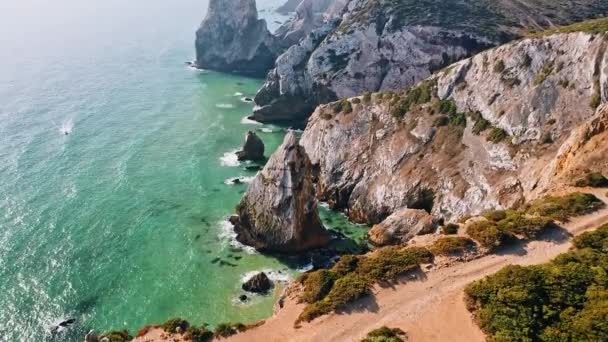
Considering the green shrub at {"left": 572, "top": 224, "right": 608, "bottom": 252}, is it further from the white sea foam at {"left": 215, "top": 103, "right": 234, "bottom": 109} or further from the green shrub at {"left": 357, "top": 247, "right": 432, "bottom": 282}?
the white sea foam at {"left": 215, "top": 103, "right": 234, "bottom": 109}

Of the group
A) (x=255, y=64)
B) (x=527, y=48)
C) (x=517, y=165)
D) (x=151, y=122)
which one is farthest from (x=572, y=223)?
(x=255, y=64)

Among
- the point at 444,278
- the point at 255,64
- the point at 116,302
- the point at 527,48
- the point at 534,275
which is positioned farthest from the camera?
the point at 255,64

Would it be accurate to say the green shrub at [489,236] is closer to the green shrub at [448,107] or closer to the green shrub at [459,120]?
the green shrub at [459,120]

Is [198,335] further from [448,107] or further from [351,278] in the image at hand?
[448,107]

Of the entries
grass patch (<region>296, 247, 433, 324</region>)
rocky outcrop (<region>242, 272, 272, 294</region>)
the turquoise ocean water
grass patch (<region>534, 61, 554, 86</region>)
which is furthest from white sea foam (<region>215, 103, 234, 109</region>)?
grass patch (<region>296, 247, 433, 324</region>)

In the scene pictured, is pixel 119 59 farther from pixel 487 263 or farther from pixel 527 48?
pixel 487 263

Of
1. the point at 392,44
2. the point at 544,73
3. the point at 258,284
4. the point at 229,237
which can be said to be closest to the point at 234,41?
the point at 392,44
